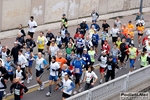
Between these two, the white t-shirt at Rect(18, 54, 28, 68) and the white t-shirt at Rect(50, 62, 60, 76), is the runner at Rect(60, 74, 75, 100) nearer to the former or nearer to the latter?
the white t-shirt at Rect(50, 62, 60, 76)

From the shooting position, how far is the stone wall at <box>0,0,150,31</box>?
23000 millimetres

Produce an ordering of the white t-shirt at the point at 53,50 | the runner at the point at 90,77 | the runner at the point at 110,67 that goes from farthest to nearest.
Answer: the white t-shirt at the point at 53,50 → the runner at the point at 110,67 → the runner at the point at 90,77

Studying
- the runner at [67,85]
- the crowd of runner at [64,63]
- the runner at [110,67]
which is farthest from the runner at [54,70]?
the runner at [110,67]

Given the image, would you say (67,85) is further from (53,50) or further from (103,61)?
(53,50)

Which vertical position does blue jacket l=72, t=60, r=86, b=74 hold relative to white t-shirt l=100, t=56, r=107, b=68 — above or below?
below

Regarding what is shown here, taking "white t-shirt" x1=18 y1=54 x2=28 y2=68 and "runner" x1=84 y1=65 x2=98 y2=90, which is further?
"white t-shirt" x1=18 y1=54 x2=28 y2=68

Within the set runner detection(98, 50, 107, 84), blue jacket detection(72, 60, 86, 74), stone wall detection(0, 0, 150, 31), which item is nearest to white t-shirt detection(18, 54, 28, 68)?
blue jacket detection(72, 60, 86, 74)

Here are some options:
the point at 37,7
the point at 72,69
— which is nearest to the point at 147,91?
the point at 72,69

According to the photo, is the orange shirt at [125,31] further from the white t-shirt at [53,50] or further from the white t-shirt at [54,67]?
the white t-shirt at [54,67]

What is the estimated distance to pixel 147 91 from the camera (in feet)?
50.2

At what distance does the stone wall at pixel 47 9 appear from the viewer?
23.0m

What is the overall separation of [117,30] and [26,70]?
6.96m

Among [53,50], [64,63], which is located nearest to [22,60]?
[64,63]

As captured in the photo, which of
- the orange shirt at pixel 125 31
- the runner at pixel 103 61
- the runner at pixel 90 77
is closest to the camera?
the runner at pixel 90 77
